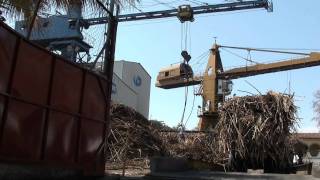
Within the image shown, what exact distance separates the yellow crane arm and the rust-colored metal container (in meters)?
40.5

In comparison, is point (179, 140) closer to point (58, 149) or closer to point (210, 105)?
point (58, 149)

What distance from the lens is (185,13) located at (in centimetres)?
5028

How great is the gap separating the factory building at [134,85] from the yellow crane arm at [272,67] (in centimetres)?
878

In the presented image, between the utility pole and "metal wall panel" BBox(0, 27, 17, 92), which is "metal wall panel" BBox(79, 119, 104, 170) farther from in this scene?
"metal wall panel" BBox(0, 27, 17, 92)

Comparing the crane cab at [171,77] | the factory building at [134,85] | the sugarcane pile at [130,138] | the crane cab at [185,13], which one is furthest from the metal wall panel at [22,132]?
the crane cab at [171,77]

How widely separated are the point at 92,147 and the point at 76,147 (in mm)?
884

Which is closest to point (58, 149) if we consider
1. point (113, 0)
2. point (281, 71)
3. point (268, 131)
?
point (113, 0)

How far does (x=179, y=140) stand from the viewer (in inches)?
815

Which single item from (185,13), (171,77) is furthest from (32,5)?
(171,77)

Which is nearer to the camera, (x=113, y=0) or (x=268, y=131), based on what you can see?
(x=113, y=0)

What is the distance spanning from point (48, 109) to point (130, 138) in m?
10.3

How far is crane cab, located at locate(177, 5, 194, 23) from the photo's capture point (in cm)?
4959

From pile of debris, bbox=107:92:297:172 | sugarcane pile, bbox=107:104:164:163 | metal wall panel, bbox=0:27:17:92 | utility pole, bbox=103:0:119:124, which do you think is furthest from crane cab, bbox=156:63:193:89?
metal wall panel, bbox=0:27:17:92

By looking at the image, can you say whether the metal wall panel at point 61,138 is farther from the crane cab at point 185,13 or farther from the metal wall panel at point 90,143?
the crane cab at point 185,13
